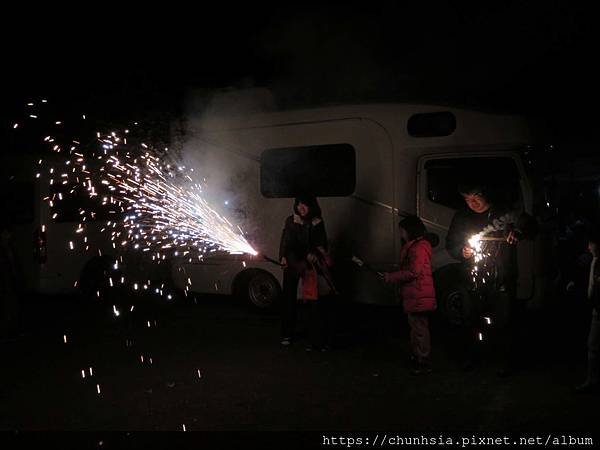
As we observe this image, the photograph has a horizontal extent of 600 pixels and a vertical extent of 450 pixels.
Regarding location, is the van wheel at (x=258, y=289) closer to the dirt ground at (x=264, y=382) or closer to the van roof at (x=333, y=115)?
the dirt ground at (x=264, y=382)

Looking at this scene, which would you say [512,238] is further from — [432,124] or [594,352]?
[432,124]

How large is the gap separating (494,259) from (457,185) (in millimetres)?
2520

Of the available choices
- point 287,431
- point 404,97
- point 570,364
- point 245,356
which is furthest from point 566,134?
point 287,431

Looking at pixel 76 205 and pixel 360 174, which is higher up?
pixel 360 174

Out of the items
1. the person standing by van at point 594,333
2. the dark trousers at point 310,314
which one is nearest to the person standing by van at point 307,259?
the dark trousers at point 310,314

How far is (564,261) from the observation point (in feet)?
33.6

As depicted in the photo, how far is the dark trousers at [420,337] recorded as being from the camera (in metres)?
7.12

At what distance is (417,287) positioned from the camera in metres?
7.07

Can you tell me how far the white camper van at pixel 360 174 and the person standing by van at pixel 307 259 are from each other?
1.70m

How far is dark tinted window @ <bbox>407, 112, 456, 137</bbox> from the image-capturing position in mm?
9414

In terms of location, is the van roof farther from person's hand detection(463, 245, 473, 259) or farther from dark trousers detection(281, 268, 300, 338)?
dark trousers detection(281, 268, 300, 338)

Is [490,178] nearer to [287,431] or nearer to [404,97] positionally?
[404,97]

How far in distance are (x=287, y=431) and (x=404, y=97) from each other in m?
6.03

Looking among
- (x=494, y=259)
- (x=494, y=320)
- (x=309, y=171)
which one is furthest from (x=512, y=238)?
(x=309, y=171)
